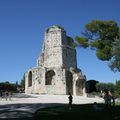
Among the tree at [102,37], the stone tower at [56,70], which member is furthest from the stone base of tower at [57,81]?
the tree at [102,37]

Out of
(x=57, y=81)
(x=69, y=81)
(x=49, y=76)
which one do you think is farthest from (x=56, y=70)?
(x=69, y=81)

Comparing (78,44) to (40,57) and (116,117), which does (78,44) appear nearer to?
(116,117)

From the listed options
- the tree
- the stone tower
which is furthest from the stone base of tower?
the tree

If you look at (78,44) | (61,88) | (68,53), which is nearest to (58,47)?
(68,53)

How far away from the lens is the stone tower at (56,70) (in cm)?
6556

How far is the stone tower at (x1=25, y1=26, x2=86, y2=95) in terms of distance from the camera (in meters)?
65.6

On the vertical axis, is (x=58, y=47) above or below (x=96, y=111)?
above

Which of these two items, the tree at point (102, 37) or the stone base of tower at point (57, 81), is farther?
the stone base of tower at point (57, 81)

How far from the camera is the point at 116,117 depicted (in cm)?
2106

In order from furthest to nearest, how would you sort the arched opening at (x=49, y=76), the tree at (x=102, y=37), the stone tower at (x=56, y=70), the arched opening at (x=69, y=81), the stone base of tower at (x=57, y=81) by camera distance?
the arched opening at (x=49, y=76), the arched opening at (x=69, y=81), the stone tower at (x=56, y=70), the stone base of tower at (x=57, y=81), the tree at (x=102, y=37)

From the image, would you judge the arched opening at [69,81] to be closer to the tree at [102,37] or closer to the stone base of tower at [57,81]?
the stone base of tower at [57,81]

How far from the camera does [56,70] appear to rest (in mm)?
66375

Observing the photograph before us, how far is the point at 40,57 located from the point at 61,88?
11125 mm

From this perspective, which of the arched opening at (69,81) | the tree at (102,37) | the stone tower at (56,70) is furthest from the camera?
the arched opening at (69,81)
